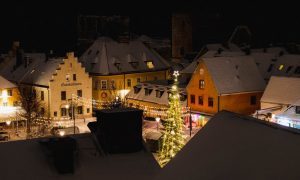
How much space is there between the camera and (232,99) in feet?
156

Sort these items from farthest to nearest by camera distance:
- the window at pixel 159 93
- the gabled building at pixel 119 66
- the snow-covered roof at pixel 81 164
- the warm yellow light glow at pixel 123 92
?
the warm yellow light glow at pixel 123 92 → the gabled building at pixel 119 66 → the window at pixel 159 93 → the snow-covered roof at pixel 81 164

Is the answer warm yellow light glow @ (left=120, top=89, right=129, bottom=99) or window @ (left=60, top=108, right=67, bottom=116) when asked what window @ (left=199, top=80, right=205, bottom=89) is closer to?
warm yellow light glow @ (left=120, top=89, right=129, bottom=99)

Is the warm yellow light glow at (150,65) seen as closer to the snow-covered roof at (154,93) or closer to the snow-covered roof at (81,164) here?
the snow-covered roof at (154,93)

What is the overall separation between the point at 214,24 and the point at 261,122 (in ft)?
244

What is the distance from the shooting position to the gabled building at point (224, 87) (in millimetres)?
47438

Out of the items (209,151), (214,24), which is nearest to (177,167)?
(209,151)

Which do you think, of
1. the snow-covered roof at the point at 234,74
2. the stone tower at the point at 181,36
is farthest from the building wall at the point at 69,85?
the stone tower at the point at 181,36

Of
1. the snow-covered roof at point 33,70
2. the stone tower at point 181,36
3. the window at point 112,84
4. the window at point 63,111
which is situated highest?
the stone tower at point 181,36

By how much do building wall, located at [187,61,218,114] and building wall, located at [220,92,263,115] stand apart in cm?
80

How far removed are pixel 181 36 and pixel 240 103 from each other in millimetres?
32867

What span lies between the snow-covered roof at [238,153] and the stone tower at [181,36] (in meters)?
66.2

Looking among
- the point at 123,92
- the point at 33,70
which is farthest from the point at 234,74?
the point at 33,70

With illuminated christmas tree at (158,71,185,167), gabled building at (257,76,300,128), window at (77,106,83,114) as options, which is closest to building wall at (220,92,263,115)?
gabled building at (257,76,300,128)

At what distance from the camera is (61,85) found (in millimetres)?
54250
